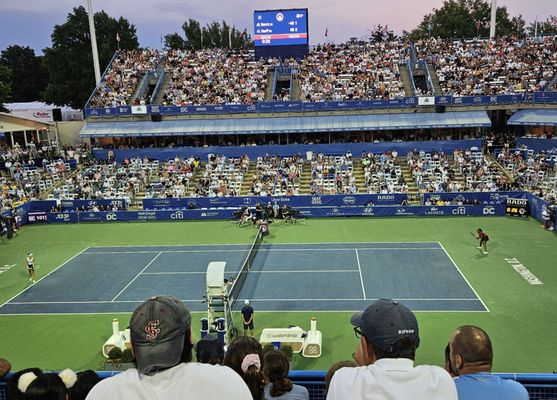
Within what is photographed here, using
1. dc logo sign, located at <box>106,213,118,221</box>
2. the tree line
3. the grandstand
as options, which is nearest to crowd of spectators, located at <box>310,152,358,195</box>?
the grandstand

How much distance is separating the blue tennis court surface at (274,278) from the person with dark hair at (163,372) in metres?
16.6

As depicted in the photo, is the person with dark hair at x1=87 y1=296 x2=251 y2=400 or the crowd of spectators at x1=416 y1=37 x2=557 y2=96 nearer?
the person with dark hair at x1=87 y1=296 x2=251 y2=400

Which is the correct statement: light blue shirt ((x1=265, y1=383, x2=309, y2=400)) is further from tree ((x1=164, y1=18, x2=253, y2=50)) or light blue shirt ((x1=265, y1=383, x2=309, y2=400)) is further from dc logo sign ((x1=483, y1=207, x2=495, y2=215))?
tree ((x1=164, y1=18, x2=253, y2=50))

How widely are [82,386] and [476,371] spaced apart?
3.41 m

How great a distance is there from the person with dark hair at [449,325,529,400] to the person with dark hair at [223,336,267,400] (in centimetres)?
245

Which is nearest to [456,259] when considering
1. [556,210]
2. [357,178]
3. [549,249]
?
[549,249]

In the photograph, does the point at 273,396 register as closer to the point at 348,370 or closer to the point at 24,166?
the point at 348,370

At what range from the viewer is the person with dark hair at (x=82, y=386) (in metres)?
4.55

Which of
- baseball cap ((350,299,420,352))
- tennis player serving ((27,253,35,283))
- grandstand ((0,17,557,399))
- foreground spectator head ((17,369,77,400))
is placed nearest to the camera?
baseball cap ((350,299,420,352))

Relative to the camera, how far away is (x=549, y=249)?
25750 millimetres

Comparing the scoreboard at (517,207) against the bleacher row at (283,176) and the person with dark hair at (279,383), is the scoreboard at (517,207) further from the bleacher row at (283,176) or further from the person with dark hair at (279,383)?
the person with dark hair at (279,383)

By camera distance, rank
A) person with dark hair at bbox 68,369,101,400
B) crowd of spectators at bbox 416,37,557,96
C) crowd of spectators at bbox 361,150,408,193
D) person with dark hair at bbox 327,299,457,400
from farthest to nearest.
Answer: crowd of spectators at bbox 416,37,557,96 → crowd of spectators at bbox 361,150,408,193 → person with dark hair at bbox 68,369,101,400 → person with dark hair at bbox 327,299,457,400

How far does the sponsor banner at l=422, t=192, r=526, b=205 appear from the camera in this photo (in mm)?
34275

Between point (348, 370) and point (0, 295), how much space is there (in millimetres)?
23599
